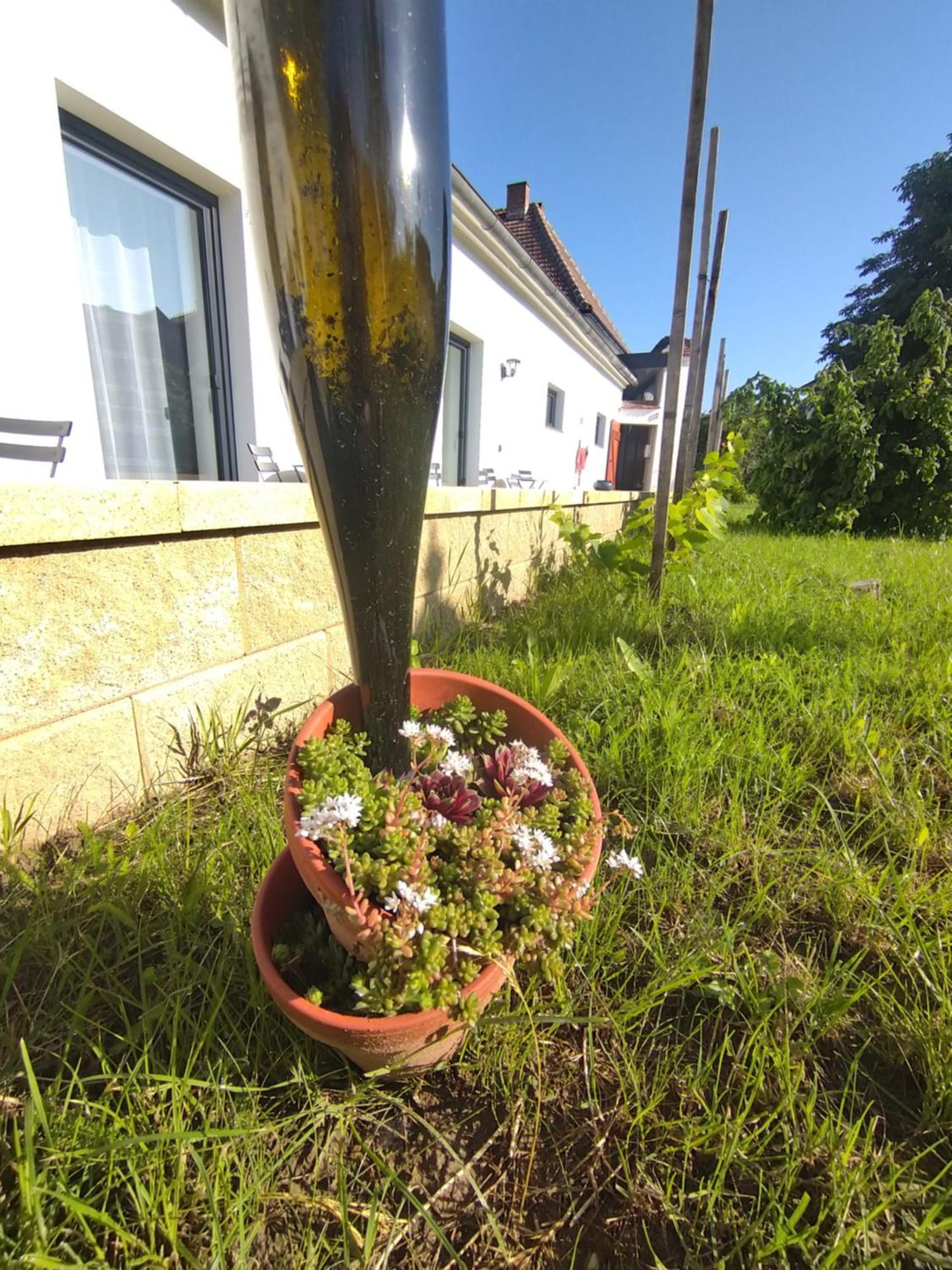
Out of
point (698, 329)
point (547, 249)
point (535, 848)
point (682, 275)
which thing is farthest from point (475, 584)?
point (547, 249)

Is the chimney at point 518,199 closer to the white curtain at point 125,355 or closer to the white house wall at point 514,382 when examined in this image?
the white house wall at point 514,382

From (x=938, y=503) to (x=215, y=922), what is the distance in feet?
29.5

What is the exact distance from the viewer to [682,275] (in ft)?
7.98

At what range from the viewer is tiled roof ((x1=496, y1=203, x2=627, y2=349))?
1295 centimetres

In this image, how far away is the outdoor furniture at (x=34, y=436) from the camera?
222cm

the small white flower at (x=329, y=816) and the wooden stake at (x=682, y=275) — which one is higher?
the wooden stake at (x=682, y=275)

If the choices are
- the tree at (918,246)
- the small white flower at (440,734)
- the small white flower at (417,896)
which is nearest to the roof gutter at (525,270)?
the small white flower at (440,734)

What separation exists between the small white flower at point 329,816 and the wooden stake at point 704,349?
11.7ft

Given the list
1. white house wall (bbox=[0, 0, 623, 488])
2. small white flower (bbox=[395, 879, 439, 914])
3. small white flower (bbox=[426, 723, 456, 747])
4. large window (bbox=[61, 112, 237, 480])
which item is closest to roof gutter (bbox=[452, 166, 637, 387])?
white house wall (bbox=[0, 0, 623, 488])

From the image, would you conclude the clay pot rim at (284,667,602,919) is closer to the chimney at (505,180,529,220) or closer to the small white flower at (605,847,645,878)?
the small white flower at (605,847,645,878)

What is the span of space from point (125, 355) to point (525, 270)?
586 centimetres

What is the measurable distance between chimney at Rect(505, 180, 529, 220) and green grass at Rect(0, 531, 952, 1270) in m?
16.1

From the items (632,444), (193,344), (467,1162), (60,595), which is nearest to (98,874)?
(60,595)

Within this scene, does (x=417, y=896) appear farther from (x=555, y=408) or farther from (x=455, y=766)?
(x=555, y=408)
